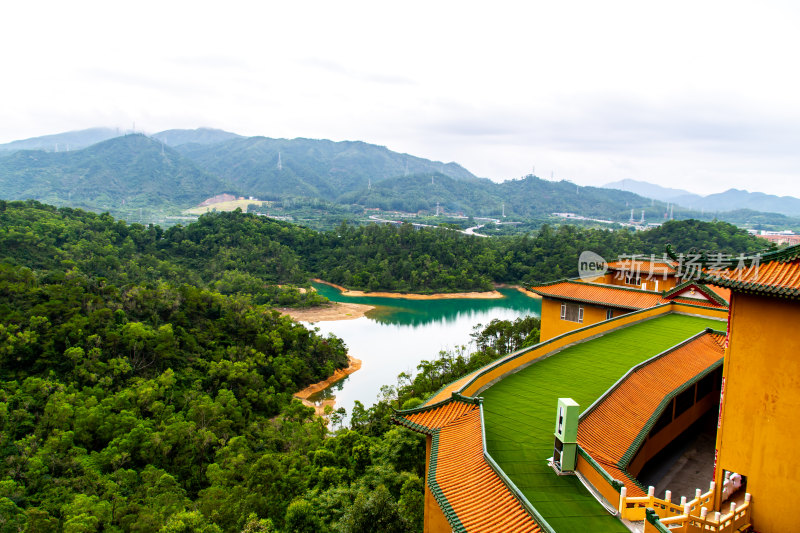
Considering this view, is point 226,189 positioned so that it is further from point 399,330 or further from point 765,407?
point 765,407

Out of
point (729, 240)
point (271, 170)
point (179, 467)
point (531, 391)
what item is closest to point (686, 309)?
point (531, 391)

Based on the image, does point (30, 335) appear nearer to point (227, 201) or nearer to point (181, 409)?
point (181, 409)

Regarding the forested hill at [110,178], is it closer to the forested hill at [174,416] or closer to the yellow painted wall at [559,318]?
the forested hill at [174,416]

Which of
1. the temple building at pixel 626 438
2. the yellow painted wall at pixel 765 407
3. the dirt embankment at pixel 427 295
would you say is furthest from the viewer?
the dirt embankment at pixel 427 295

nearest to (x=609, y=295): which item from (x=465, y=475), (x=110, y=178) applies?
(x=465, y=475)

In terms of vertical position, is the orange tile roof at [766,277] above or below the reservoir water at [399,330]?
above

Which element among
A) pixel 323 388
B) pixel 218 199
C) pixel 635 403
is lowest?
pixel 323 388

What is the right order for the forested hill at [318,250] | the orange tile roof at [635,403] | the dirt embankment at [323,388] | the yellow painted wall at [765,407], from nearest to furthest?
the yellow painted wall at [765,407], the orange tile roof at [635,403], the dirt embankment at [323,388], the forested hill at [318,250]

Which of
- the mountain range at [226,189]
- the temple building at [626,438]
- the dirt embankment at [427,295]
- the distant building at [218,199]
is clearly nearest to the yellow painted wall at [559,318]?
the temple building at [626,438]
